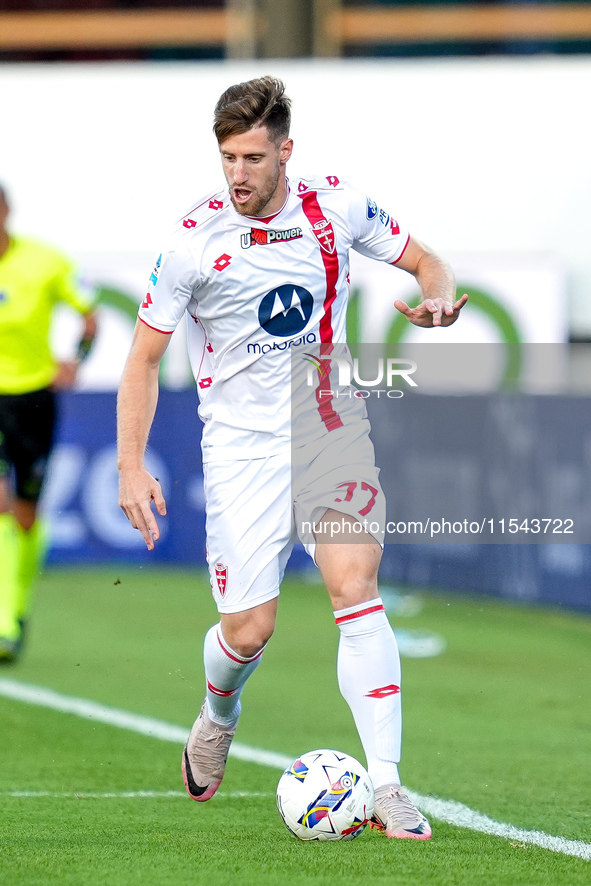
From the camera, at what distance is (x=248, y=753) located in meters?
5.93

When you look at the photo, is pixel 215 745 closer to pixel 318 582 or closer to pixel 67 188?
pixel 318 582

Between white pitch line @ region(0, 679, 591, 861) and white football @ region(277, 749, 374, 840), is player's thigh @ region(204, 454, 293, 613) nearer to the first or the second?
white football @ region(277, 749, 374, 840)

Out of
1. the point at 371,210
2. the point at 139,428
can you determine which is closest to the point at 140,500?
the point at 139,428

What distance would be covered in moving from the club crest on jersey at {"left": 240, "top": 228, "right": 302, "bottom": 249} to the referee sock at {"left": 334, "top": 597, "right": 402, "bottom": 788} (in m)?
1.12

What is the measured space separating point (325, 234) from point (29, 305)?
4.45m

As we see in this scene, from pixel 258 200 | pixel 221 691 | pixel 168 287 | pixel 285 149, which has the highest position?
pixel 285 149

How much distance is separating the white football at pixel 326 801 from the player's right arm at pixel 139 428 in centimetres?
79

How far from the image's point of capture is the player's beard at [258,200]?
4.53 m

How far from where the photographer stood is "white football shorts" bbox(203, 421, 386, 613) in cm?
467

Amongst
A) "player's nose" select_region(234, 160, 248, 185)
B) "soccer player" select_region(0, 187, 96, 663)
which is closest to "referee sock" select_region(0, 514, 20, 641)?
"soccer player" select_region(0, 187, 96, 663)

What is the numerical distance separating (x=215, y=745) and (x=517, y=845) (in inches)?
45.6

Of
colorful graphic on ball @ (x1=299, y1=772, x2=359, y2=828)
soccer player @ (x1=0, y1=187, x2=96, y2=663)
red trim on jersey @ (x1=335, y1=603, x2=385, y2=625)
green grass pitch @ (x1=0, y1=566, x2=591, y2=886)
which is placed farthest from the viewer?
soccer player @ (x1=0, y1=187, x2=96, y2=663)

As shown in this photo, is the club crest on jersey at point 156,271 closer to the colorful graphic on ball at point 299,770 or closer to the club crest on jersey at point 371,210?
the club crest on jersey at point 371,210

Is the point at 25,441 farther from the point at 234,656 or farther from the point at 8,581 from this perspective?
the point at 234,656
